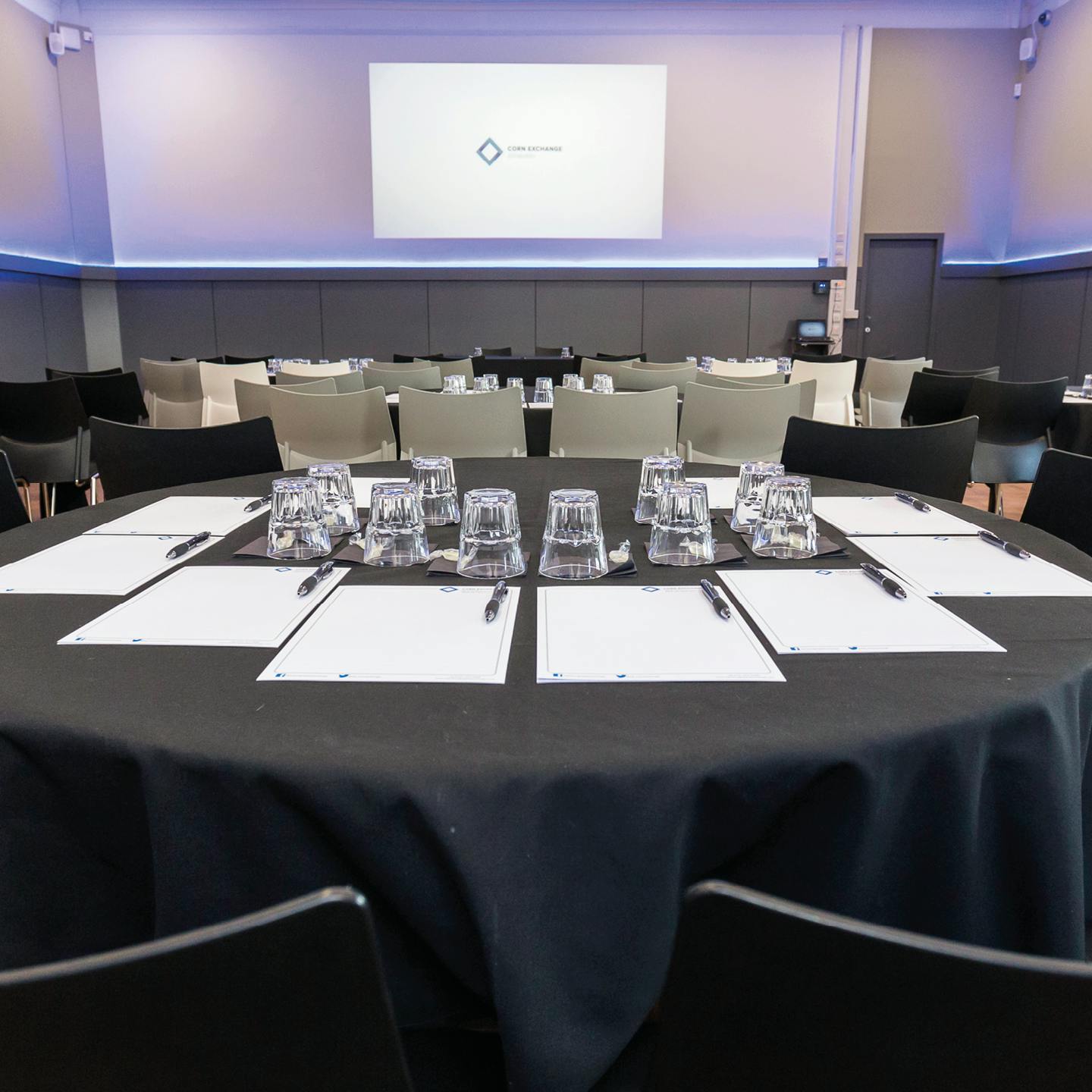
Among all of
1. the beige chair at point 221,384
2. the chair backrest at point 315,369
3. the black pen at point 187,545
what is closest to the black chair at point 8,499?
the black pen at point 187,545

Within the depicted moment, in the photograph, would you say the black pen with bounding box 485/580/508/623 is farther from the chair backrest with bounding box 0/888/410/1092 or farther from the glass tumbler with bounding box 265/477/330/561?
the chair backrest with bounding box 0/888/410/1092

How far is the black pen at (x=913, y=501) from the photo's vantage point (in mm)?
1775

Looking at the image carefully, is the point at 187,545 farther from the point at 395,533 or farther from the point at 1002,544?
the point at 1002,544

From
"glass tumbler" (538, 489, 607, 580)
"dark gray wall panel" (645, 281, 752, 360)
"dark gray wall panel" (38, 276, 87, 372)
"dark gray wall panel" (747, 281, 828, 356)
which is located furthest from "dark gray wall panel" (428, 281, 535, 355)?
"glass tumbler" (538, 489, 607, 580)

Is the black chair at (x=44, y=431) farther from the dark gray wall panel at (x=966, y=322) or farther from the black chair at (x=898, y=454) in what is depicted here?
the dark gray wall panel at (x=966, y=322)

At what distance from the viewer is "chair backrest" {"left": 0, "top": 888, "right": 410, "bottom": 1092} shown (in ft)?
1.46

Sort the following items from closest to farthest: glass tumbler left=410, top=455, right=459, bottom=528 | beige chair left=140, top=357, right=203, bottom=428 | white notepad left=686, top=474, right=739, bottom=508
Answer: glass tumbler left=410, top=455, right=459, bottom=528, white notepad left=686, top=474, right=739, bottom=508, beige chair left=140, top=357, right=203, bottom=428

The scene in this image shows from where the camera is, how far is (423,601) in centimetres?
123

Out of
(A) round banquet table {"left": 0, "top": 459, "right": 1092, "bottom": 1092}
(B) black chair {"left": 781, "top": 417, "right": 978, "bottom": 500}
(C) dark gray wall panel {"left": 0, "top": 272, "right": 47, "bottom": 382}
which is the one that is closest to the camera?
(A) round banquet table {"left": 0, "top": 459, "right": 1092, "bottom": 1092}

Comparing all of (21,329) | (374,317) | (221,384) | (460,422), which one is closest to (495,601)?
(460,422)

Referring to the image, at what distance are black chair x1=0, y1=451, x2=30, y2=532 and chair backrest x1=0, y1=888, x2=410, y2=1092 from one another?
5.92 feet

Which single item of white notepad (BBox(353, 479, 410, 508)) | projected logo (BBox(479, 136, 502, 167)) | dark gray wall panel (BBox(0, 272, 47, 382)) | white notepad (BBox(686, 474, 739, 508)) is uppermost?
projected logo (BBox(479, 136, 502, 167))

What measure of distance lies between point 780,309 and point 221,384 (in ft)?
20.8

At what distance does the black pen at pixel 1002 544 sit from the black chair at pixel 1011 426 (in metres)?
3.11
